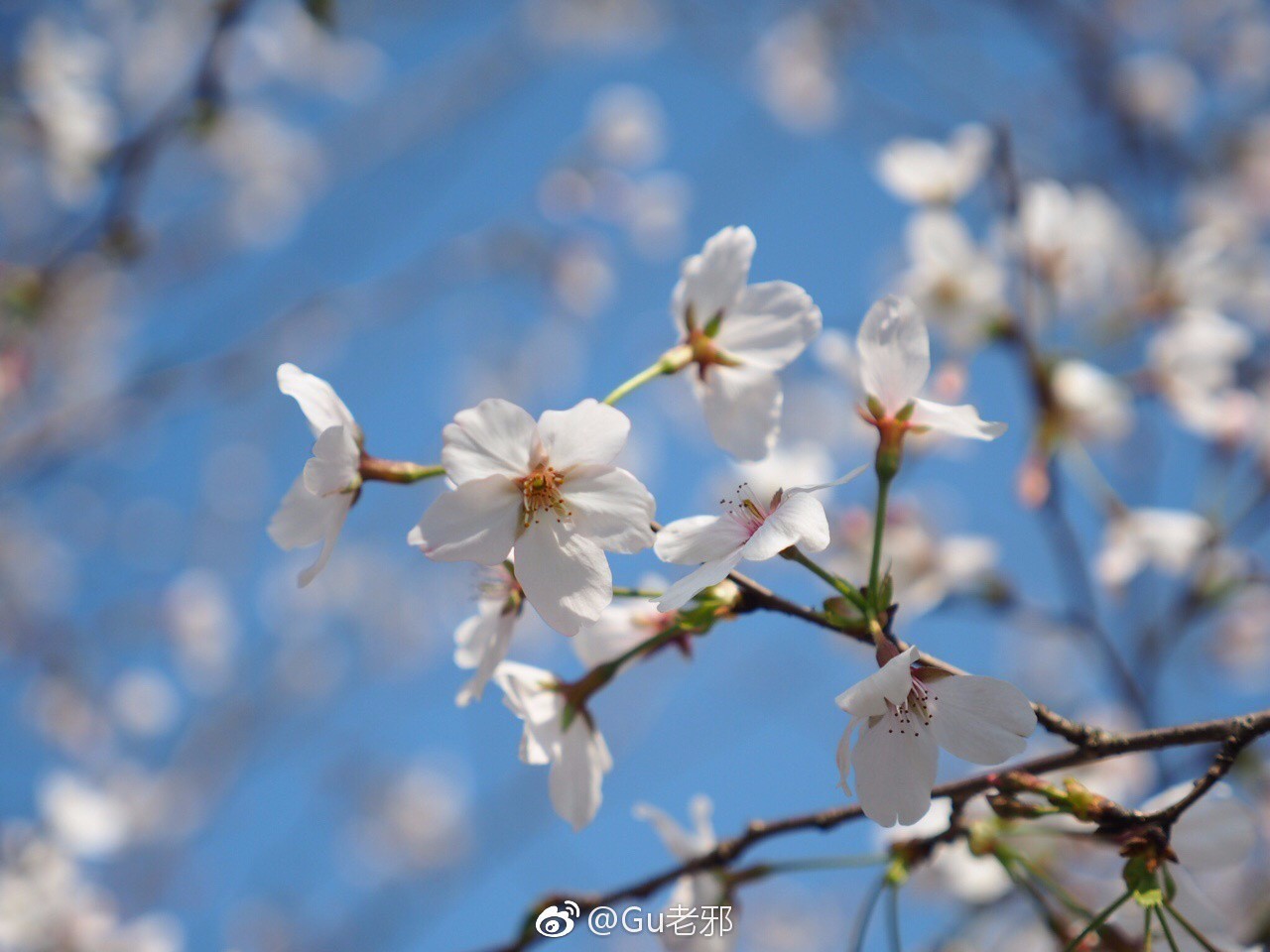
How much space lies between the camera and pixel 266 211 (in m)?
6.98

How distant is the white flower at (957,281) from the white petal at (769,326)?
107 cm

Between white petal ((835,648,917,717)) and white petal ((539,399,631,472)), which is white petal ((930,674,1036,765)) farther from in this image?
white petal ((539,399,631,472))

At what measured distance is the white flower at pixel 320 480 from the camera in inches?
39.6

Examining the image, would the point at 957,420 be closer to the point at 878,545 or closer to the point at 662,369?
the point at 878,545

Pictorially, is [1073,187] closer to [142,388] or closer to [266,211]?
[142,388]

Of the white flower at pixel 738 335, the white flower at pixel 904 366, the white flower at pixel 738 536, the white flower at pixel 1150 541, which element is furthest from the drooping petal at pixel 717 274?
the white flower at pixel 1150 541

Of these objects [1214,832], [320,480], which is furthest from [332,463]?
[1214,832]

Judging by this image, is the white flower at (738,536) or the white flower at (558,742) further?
the white flower at (558,742)

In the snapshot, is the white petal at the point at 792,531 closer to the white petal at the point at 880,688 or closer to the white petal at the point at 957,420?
the white petal at the point at 880,688

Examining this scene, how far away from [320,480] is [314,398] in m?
0.09

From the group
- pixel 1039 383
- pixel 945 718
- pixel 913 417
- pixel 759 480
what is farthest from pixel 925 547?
pixel 945 718

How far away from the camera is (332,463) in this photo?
1015 mm

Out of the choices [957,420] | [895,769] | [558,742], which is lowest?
[558,742]

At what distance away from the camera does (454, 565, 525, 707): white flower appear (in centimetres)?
103
